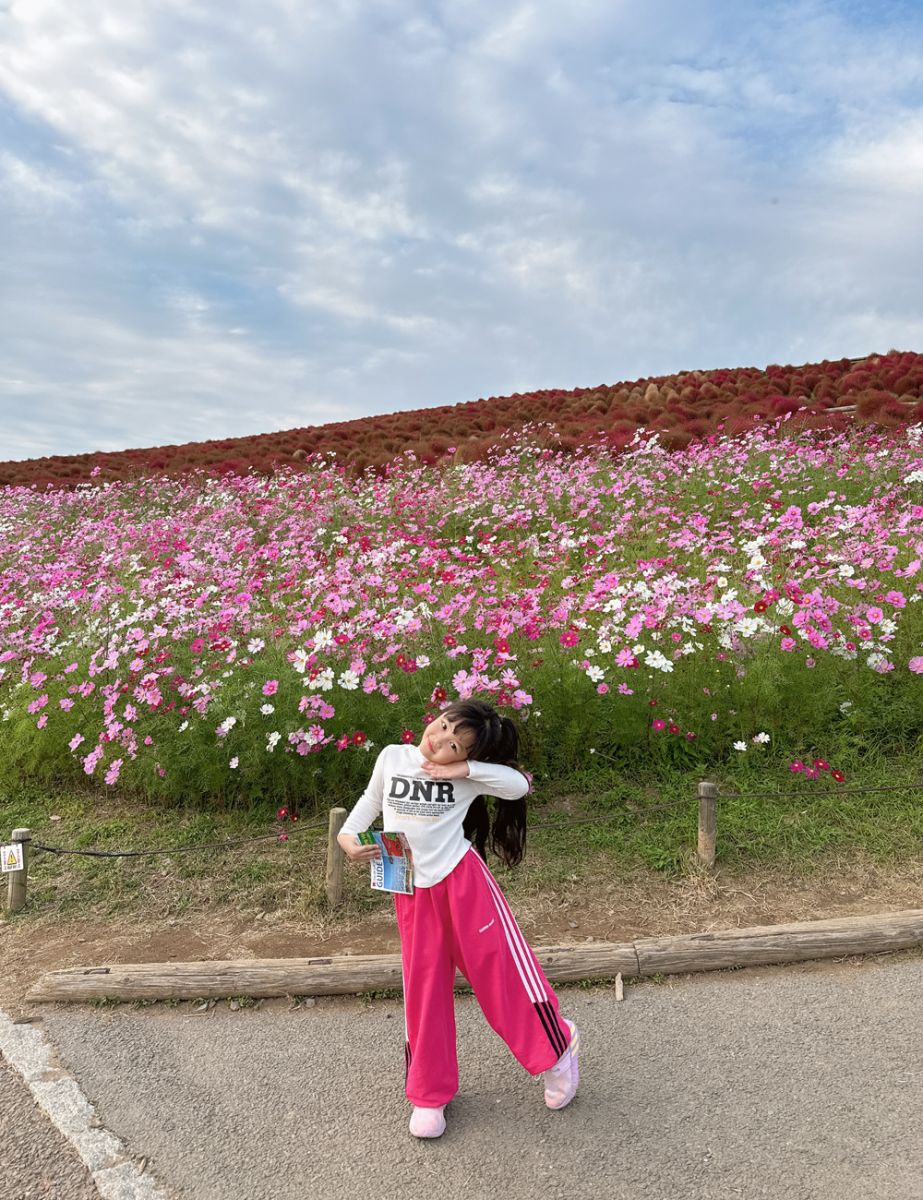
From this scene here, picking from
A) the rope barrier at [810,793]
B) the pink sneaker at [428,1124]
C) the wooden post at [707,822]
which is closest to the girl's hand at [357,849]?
the pink sneaker at [428,1124]

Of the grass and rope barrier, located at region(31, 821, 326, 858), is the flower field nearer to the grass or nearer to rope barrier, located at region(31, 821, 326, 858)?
the grass

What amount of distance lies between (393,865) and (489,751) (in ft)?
1.46

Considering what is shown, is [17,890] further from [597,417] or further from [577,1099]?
[597,417]

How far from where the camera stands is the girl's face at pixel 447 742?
248 centimetres

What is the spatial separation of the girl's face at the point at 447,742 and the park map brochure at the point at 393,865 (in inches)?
10.7

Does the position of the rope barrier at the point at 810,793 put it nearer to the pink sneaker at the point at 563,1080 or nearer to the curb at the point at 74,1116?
the pink sneaker at the point at 563,1080

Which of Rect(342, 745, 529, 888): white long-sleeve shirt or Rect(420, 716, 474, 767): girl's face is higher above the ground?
Rect(420, 716, 474, 767): girl's face

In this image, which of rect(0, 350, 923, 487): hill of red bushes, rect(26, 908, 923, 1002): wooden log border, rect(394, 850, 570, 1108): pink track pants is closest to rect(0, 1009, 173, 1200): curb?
rect(26, 908, 923, 1002): wooden log border

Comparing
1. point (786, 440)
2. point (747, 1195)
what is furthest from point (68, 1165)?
point (786, 440)

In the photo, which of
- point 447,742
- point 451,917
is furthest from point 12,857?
point 447,742

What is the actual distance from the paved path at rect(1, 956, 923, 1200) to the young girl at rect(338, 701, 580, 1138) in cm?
20

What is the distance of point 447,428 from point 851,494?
8.65 m

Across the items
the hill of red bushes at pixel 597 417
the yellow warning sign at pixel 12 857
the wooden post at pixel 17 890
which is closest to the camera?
the yellow warning sign at pixel 12 857

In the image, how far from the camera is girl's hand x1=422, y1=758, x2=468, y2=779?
248cm
